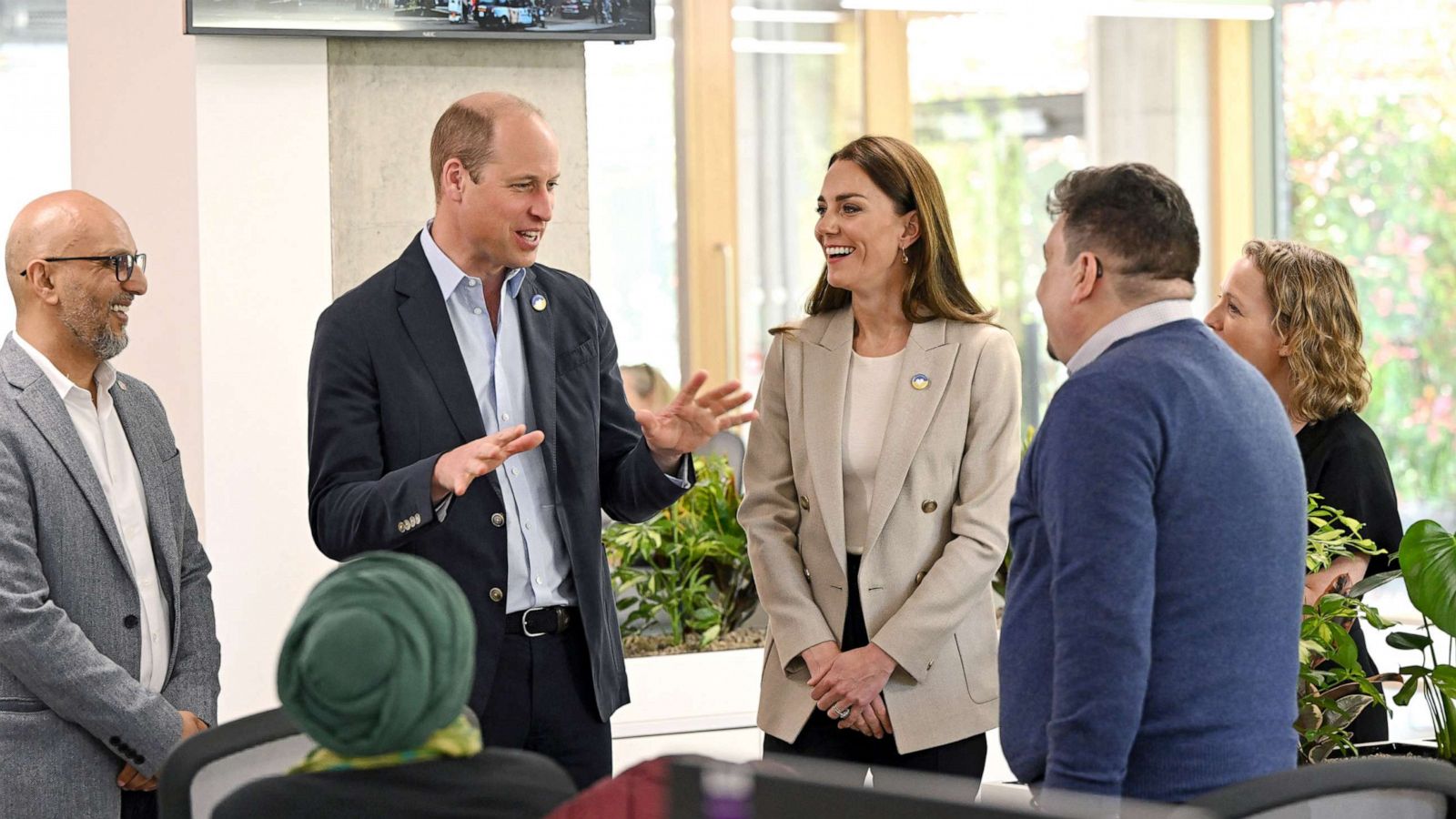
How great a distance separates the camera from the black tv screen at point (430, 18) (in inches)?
140

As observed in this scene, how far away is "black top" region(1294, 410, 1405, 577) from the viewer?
113 inches

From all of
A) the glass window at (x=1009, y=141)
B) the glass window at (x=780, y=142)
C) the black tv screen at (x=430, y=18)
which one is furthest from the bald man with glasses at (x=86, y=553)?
the glass window at (x=1009, y=141)

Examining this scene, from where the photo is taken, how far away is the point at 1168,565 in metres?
1.84

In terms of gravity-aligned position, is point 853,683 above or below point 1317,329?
below

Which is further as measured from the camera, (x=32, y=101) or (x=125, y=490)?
(x=32, y=101)

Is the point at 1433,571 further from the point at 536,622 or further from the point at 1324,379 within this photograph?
the point at 536,622

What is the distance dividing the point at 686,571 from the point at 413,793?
2.91 meters

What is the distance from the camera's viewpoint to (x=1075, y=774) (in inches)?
72.2

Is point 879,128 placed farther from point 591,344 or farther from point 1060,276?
point 1060,276

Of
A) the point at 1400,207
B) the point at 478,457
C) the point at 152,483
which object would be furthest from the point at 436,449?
the point at 1400,207

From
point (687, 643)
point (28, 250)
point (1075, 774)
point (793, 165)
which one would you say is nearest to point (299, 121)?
point (28, 250)

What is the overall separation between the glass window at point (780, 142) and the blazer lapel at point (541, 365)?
4767mm

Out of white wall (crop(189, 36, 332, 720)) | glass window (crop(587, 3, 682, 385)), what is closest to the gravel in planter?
white wall (crop(189, 36, 332, 720))

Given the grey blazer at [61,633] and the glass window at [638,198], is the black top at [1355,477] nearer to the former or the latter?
the grey blazer at [61,633]
